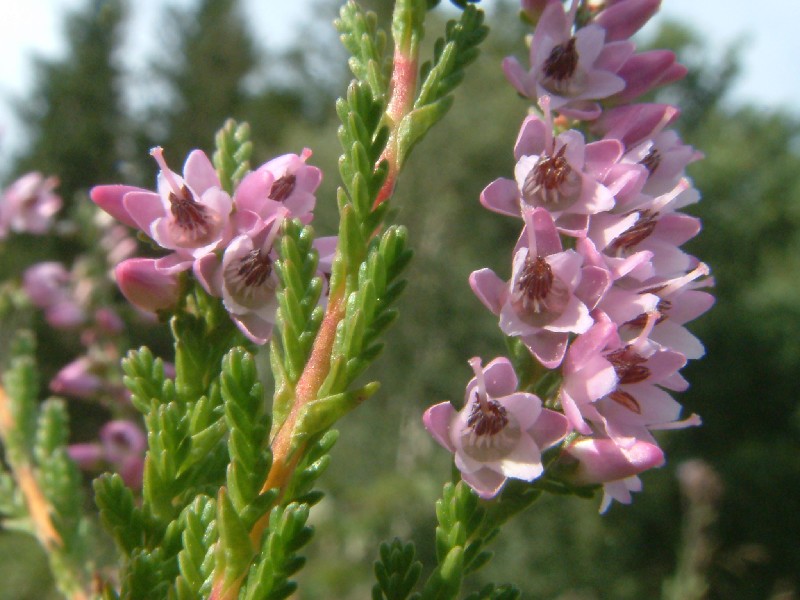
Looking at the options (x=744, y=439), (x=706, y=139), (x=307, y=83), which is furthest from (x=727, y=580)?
(x=307, y=83)

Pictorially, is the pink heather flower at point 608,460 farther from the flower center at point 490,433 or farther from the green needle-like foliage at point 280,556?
the green needle-like foliage at point 280,556

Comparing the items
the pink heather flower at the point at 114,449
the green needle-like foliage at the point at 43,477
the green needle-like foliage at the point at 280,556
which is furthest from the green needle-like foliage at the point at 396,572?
the pink heather flower at the point at 114,449

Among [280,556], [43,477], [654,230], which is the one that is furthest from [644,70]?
[43,477]

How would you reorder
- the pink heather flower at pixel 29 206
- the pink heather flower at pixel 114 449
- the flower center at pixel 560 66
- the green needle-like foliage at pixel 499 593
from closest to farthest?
the green needle-like foliage at pixel 499 593
the flower center at pixel 560 66
the pink heather flower at pixel 114 449
the pink heather flower at pixel 29 206

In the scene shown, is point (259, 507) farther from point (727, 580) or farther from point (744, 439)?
point (744, 439)

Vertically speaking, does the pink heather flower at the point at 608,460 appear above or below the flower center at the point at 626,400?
below

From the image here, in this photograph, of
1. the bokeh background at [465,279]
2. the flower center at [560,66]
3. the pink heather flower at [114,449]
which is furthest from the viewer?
the bokeh background at [465,279]

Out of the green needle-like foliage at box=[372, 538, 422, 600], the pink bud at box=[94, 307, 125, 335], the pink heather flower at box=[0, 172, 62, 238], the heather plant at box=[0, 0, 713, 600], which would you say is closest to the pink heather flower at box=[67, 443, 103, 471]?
the pink bud at box=[94, 307, 125, 335]
